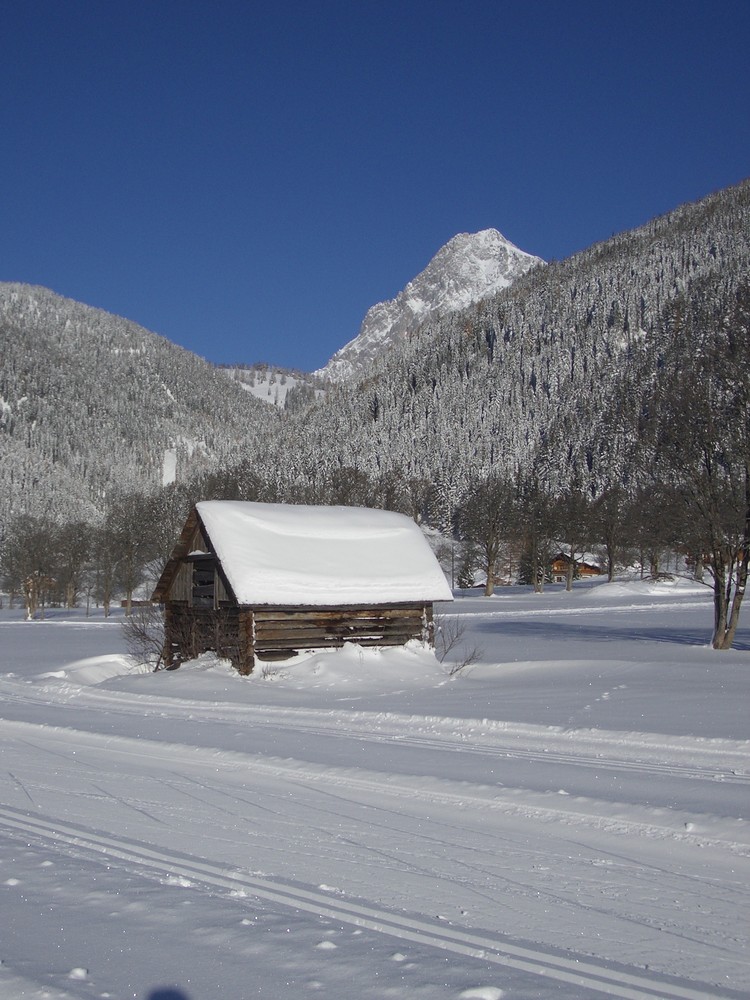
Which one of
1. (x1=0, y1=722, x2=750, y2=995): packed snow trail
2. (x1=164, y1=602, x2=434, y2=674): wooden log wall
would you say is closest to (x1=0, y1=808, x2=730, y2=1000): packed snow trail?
(x1=0, y1=722, x2=750, y2=995): packed snow trail

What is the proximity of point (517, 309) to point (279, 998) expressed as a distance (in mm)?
202904

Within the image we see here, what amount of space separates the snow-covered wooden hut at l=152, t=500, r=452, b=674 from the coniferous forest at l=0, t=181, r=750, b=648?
8.52 metres

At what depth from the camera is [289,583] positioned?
23.1 m

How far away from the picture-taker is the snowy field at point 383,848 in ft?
16.4

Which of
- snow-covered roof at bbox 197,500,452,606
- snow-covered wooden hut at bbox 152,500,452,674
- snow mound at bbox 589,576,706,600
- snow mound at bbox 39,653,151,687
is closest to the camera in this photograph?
snow-covered wooden hut at bbox 152,500,452,674

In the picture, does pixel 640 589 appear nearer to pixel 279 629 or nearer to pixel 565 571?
pixel 565 571

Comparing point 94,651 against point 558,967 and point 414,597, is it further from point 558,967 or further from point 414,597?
point 558,967

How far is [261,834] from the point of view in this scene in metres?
7.94

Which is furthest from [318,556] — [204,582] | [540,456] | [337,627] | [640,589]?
[540,456]

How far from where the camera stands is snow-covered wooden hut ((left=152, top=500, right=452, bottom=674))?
2294 cm

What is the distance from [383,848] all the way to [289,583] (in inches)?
624

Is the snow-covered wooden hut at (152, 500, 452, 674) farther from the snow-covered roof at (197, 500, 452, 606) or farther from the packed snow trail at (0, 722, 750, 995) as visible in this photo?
the packed snow trail at (0, 722, 750, 995)

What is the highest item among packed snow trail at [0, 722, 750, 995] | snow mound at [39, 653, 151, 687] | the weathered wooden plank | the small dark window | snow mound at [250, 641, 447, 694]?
the small dark window

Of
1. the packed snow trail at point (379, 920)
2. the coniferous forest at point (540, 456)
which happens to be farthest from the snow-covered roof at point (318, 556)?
the packed snow trail at point (379, 920)
